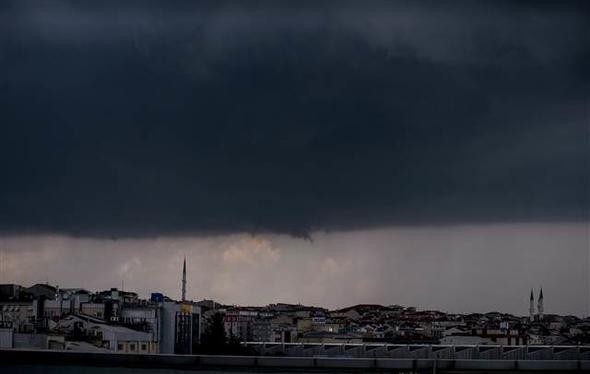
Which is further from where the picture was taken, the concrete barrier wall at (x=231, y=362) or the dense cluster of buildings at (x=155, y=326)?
the dense cluster of buildings at (x=155, y=326)

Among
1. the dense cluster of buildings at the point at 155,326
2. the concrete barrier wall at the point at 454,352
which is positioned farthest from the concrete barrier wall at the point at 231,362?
the dense cluster of buildings at the point at 155,326

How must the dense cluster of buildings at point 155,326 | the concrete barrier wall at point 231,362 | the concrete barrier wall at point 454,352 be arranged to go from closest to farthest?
1. the concrete barrier wall at point 231,362
2. the concrete barrier wall at point 454,352
3. the dense cluster of buildings at point 155,326

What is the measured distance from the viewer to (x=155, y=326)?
8331 cm

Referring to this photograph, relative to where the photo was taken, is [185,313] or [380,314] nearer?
[185,313]

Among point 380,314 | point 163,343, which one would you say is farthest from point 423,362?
point 380,314

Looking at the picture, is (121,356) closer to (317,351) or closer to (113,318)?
(317,351)

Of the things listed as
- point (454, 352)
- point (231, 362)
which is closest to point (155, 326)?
point (454, 352)

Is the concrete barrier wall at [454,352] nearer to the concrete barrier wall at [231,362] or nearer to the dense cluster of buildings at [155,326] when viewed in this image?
the concrete barrier wall at [231,362]

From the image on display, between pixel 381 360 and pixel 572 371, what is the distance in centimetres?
418

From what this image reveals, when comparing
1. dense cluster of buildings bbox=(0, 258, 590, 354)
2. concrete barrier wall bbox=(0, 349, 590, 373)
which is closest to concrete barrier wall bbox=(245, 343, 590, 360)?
concrete barrier wall bbox=(0, 349, 590, 373)

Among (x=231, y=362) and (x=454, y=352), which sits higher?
(x=231, y=362)

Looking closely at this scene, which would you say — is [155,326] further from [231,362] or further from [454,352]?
[231,362]

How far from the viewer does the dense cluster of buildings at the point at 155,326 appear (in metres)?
70.9

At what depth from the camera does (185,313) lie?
91062 mm
